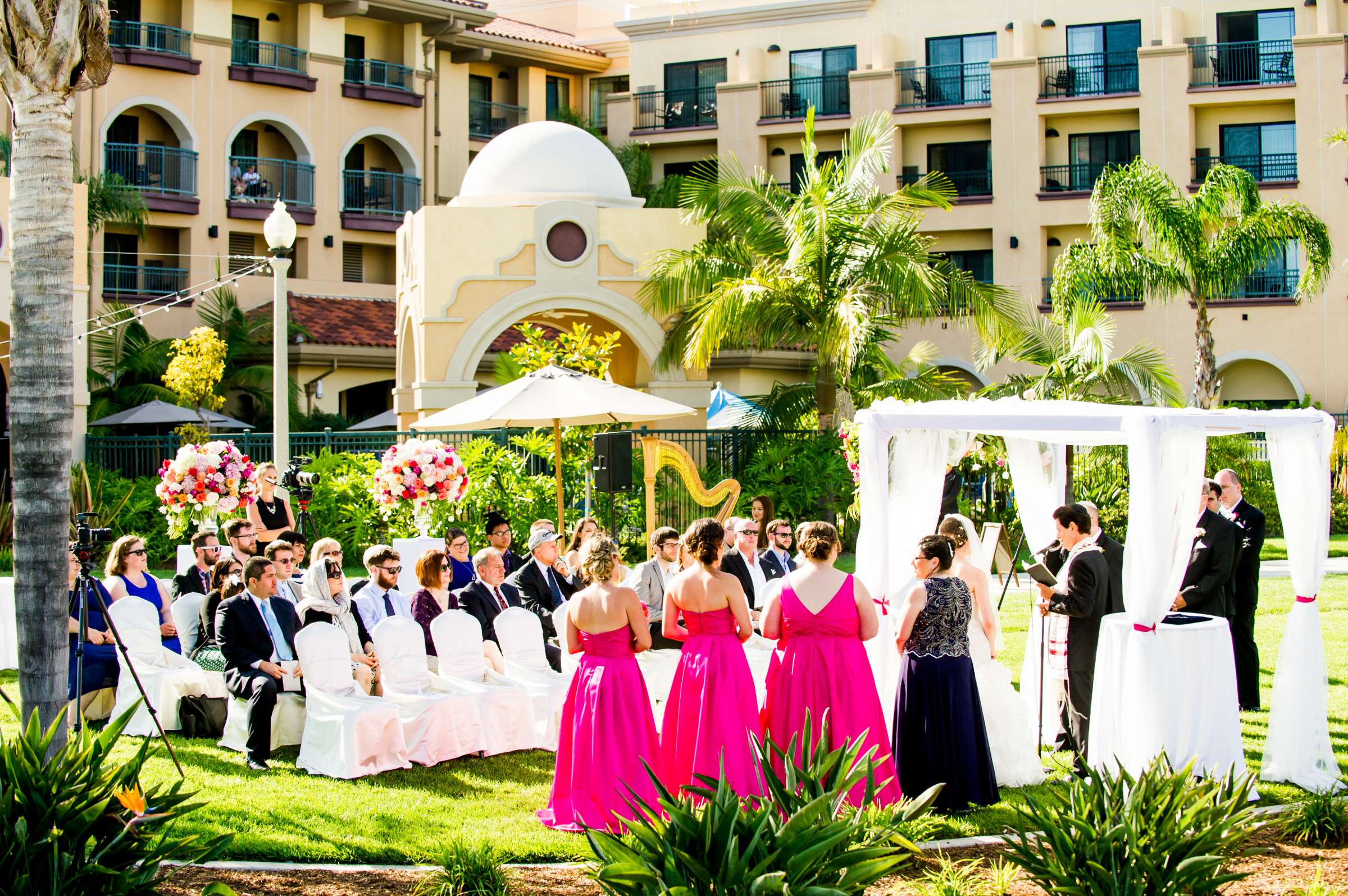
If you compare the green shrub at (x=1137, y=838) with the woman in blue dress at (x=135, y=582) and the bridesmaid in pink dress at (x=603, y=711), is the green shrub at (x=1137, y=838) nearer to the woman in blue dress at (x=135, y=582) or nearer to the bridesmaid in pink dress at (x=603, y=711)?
the bridesmaid in pink dress at (x=603, y=711)

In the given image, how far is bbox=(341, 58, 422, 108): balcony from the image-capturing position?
38750mm

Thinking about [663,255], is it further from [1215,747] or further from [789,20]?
[789,20]

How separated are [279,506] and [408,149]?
27013 mm

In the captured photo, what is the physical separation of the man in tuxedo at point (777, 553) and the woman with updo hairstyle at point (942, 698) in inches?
173

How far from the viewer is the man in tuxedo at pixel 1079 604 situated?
9359 millimetres

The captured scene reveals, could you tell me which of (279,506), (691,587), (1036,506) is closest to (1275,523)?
(1036,506)

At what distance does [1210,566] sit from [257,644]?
687 cm

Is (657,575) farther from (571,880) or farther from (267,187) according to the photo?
(267,187)

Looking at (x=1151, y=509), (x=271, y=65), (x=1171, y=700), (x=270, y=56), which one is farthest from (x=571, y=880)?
(x=270, y=56)

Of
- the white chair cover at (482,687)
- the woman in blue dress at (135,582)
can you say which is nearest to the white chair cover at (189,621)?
the woman in blue dress at (135,582)

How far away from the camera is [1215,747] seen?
8.41 meters

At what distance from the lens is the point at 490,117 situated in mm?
42875

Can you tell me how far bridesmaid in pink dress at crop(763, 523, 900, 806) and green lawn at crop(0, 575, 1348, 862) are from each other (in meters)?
0.73

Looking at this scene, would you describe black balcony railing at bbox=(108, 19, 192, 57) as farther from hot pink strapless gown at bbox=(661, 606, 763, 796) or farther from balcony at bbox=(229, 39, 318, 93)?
hot pink strapless gown at bbox=(661, 606, 763, 796)
